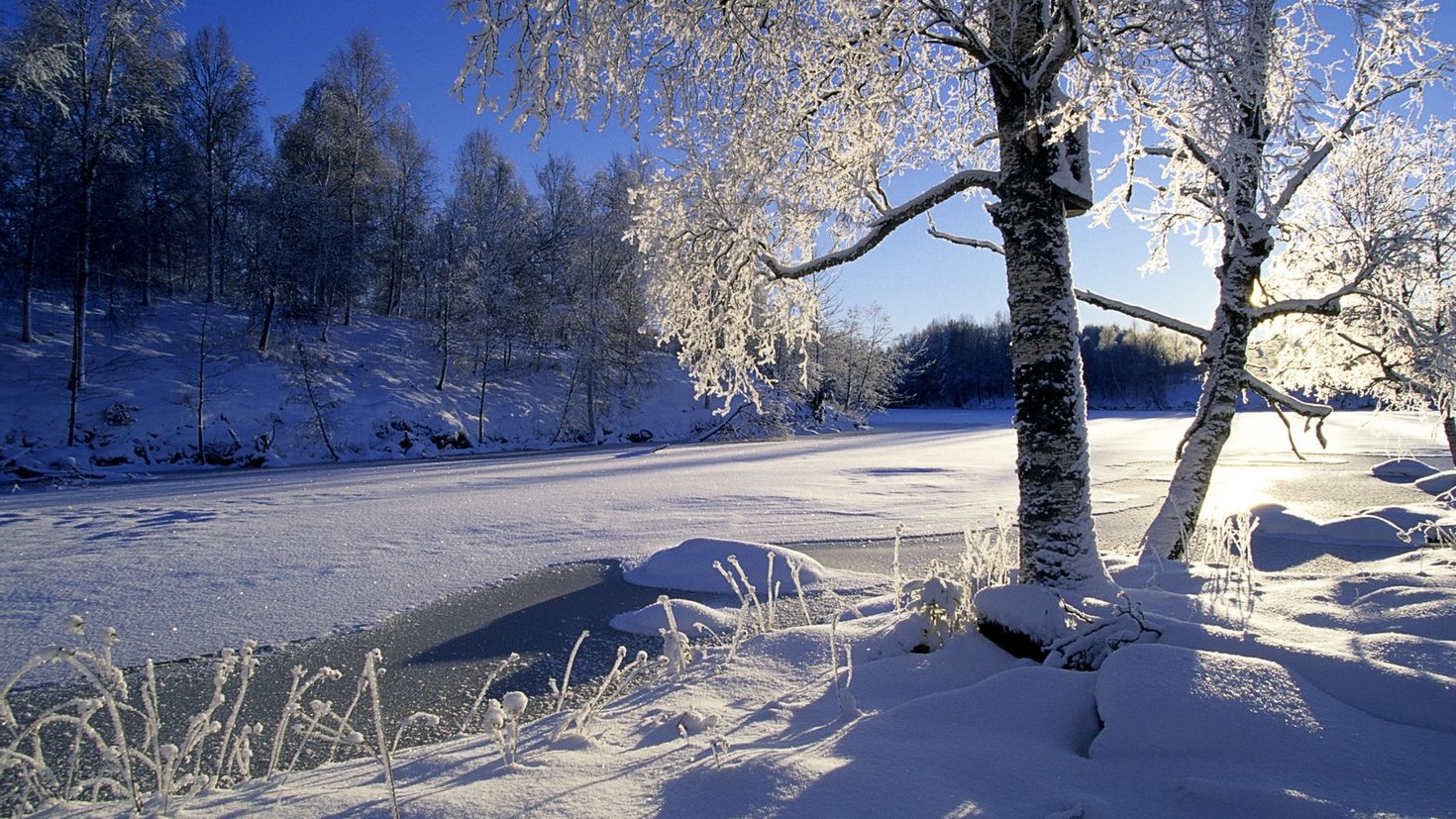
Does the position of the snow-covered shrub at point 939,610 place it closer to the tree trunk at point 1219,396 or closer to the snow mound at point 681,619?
the snow mound at point 681,619

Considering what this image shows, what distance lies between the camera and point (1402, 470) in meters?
18.0

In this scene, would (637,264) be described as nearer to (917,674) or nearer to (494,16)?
(494,16)

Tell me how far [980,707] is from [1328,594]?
128 inches

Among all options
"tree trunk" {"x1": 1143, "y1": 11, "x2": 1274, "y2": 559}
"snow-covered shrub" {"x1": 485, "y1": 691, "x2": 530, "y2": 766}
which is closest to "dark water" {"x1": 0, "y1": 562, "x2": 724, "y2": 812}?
"snow-covered shrub" {"x1": 485, "y1": 691, "x2": 530, "y2": 766}

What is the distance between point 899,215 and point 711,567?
4401mm

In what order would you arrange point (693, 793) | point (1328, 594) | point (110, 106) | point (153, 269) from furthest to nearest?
point (153, 269), point (110, 106), point (1328, 594), point (693, 793)

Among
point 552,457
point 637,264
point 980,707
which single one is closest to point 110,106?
point 552,457

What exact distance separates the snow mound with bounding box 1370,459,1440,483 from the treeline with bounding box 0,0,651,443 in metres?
20.4

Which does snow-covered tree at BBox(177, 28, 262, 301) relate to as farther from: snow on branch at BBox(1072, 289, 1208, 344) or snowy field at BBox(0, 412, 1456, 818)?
snow on branch at BBox(1072, 289, 1208, 344)

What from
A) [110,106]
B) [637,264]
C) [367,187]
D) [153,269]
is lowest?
[637,264]

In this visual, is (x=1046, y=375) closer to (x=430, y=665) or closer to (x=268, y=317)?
(x=430, y=665)

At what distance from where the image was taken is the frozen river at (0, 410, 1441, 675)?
6039 mm

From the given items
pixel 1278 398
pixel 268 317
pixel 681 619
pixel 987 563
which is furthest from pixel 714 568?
pixel 268 317

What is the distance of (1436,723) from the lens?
214 cm
